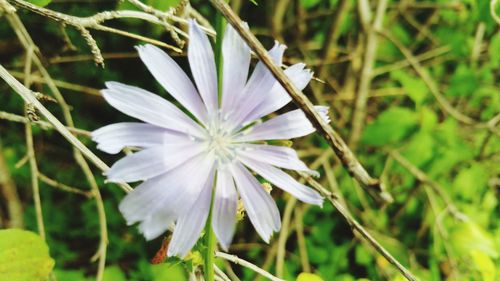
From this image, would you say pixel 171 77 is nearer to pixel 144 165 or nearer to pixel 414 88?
pixel 144 165

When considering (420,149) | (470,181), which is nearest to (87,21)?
(420,149)

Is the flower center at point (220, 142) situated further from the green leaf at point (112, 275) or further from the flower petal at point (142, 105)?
the green leaf at point (112, 275)

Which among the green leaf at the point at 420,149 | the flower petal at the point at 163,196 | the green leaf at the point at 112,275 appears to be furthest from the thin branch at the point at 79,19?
the green leaf at the point at 420,149

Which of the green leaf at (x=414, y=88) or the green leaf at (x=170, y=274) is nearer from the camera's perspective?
the green leaf at (x=170, y=274)

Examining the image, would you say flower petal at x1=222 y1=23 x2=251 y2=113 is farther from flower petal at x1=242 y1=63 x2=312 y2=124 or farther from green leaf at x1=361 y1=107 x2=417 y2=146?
green leaf at x1=361 y1=107 x2=417 y2=146

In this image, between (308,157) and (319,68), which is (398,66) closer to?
(319,68)

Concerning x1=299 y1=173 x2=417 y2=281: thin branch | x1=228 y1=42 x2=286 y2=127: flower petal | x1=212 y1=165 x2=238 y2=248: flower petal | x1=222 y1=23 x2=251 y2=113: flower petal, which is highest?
x1=222 y1=23 x2=251 y2=113: flower petal

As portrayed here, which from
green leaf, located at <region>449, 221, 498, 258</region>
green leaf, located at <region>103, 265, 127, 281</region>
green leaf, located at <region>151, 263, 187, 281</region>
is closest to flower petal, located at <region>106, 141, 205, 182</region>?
green leaf, located at <region>151, 263, 187, 281</region>
